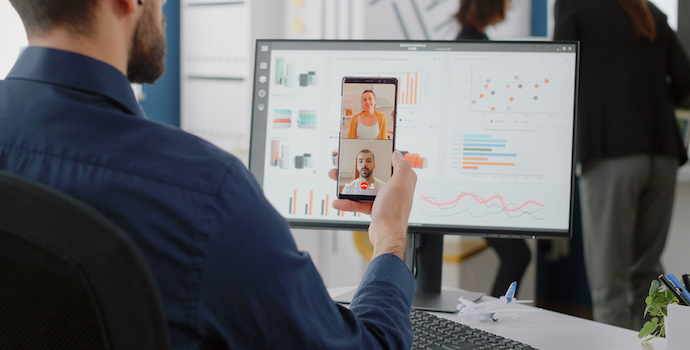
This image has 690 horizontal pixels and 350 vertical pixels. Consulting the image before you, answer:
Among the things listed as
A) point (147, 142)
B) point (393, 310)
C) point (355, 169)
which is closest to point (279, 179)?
point (355, 169)

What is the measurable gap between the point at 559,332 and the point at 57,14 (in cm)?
82

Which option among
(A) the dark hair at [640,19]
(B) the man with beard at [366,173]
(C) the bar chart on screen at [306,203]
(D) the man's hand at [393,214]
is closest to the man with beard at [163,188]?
(D) the man's hand at [393,214]

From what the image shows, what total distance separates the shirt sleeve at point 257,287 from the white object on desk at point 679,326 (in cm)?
39

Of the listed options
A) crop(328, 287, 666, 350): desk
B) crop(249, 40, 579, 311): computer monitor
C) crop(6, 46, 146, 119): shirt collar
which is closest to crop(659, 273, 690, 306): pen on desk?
crop(328, 287, 666, 350): desk

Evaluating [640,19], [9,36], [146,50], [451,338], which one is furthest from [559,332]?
[9,36]

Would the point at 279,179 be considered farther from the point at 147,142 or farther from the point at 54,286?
the point at 54,286

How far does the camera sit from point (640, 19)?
2.02 meters

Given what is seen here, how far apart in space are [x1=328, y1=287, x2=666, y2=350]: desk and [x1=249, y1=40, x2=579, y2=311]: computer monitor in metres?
0.11

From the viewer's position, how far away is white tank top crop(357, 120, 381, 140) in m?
0.95

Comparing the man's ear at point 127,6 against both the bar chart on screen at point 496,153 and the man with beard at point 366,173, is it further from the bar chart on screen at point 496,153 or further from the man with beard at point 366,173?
the bar chart on screen at point 496,153

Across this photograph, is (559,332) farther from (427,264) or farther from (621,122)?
(621,122)

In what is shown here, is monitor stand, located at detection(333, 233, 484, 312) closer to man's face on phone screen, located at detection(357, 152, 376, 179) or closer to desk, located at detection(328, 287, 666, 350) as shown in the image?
desk, located at detection(328, 287, 666, 350)

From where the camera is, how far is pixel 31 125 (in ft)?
1.79

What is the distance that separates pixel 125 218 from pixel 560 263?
307 centimetres
